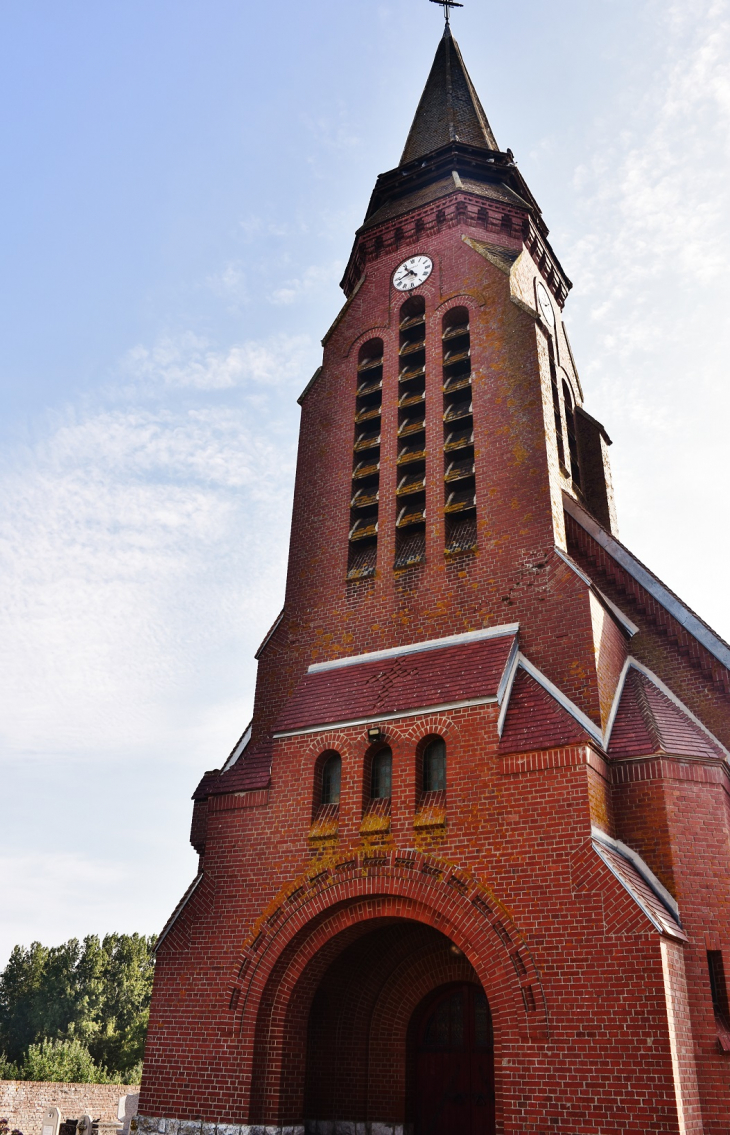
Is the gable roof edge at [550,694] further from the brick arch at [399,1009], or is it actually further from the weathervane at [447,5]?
the weathervane at [447,5]

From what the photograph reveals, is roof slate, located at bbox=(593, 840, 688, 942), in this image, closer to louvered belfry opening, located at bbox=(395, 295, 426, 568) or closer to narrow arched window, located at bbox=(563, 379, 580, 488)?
louvered belfry opening, located at bbox=(395, 295, 426, 568)

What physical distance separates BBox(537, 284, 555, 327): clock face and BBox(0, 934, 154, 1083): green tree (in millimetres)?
57360

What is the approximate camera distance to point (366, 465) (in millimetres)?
17516

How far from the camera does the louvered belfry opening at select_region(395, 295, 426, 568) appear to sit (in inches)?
632

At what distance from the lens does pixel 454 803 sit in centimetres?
1212

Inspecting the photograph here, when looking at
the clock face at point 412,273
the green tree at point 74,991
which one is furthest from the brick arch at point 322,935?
the green tree at point 74,991

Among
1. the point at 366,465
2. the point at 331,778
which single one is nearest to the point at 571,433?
the point at 366,465

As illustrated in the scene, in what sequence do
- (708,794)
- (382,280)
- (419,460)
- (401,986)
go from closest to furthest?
(708,794) < (401,986) < (419,460) < (382,280)

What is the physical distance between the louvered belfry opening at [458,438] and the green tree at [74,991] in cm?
5728

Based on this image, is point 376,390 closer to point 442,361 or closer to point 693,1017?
point 442,361

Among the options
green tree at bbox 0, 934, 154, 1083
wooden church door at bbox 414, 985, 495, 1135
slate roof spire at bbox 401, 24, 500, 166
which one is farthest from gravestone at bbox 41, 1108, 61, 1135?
green tree at bbox 0, 934, 154, 1083

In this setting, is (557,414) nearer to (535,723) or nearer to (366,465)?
(366,465)

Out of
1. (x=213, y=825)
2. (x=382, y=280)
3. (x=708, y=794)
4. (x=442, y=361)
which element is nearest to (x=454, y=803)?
(x=708, y=794)

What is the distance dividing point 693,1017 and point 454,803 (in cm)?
381
